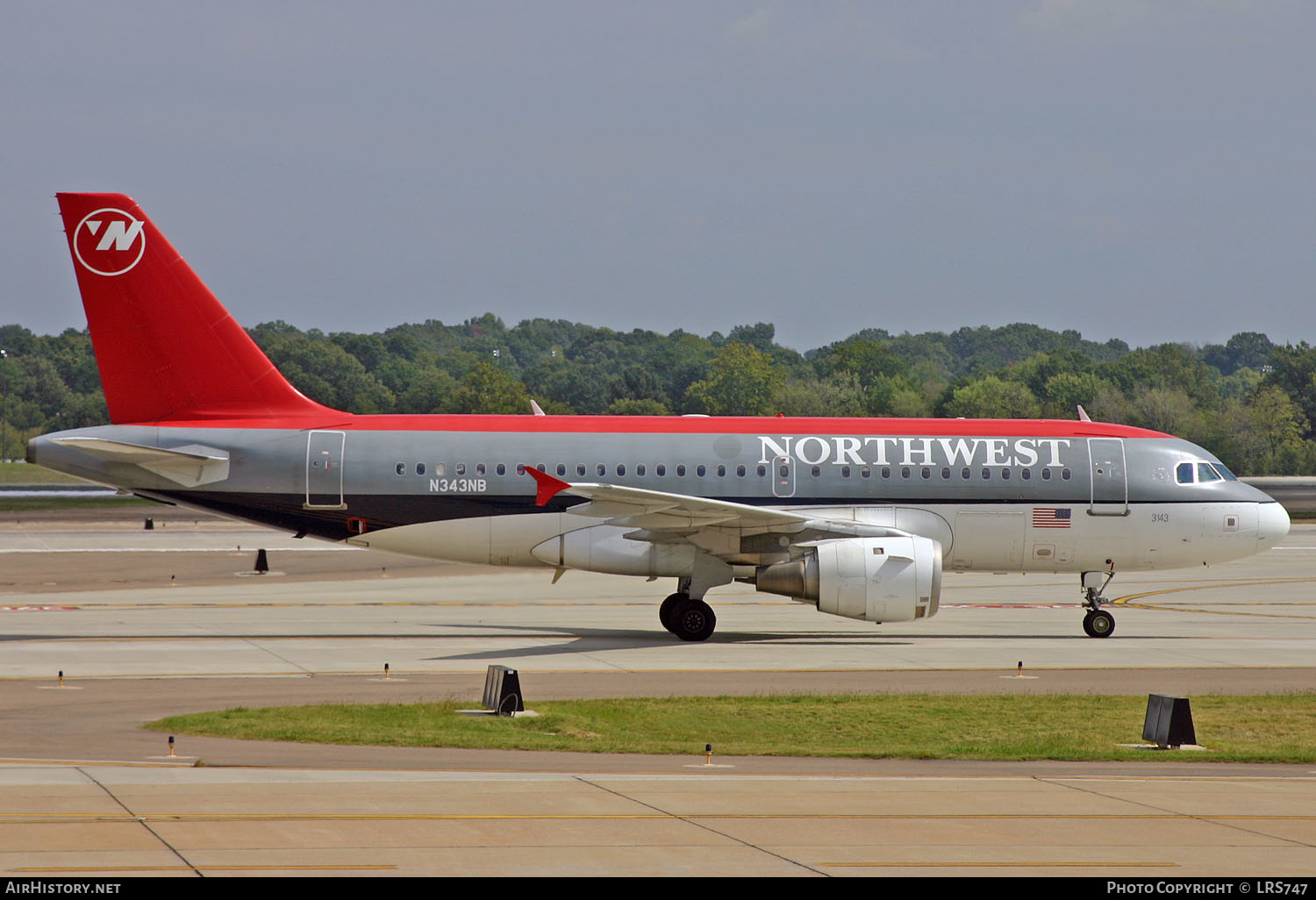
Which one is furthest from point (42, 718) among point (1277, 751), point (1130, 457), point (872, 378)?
point (872, 378)

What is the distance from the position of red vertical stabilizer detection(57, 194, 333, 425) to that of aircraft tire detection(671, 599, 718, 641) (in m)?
8.23

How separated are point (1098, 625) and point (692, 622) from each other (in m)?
8.47

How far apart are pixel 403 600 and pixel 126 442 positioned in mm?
10881

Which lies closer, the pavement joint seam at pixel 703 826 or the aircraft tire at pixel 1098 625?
the pavement joint seam at pixel 703 826

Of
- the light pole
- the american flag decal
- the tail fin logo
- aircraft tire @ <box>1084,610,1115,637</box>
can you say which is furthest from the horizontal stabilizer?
the light pole

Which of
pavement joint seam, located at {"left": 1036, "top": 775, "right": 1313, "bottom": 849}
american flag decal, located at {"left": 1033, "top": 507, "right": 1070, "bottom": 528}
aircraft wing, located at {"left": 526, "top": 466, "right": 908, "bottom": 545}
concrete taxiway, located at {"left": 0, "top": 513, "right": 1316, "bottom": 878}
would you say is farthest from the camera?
american flag decal, located at {"left": 1033, "top": 507, "right": 1070, "bottom": 528}

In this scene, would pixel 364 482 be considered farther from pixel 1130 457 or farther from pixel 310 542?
pixel 310 542

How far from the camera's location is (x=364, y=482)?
30172 mm

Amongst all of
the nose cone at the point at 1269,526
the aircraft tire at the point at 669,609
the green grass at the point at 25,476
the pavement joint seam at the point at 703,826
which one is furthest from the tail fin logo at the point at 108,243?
the green grass at the point at 25,476

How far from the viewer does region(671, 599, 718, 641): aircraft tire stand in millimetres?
30078

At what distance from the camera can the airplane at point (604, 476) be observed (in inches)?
1168

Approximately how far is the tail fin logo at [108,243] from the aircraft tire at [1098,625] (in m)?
20.7

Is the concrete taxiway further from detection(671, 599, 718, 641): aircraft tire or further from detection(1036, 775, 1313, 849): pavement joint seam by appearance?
detection(671, 599, 718, 641): aircraft tire

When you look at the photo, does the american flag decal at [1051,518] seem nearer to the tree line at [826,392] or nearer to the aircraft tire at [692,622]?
the aircraft tire at [692,622]
